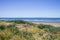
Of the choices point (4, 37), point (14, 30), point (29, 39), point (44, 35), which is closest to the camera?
point (4, 37)

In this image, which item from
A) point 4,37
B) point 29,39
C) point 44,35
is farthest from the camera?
point 44,35

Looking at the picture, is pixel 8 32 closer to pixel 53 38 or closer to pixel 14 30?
pixel 14 30

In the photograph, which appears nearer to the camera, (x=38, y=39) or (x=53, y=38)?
(x=38, y=39)

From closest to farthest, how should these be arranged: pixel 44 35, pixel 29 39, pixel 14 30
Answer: pixel 29 39 → pixel 14 30 → pixel 44 35

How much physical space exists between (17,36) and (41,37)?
1.98 meters

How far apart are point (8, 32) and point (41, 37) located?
2.34 meters

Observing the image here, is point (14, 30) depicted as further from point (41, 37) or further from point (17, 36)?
point (41, 37)

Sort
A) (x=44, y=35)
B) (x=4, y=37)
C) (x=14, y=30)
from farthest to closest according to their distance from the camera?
(x=44, y=35) < (x=14, y=30) < (x=4, y=37)

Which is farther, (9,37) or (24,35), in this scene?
(24,35)

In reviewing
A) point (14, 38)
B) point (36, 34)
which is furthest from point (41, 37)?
point (14, 38)

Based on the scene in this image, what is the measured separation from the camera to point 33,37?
36.4 ft

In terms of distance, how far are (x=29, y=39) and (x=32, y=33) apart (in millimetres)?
1286

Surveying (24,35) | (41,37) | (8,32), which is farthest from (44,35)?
(8,32)

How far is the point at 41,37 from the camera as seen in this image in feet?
38.1
